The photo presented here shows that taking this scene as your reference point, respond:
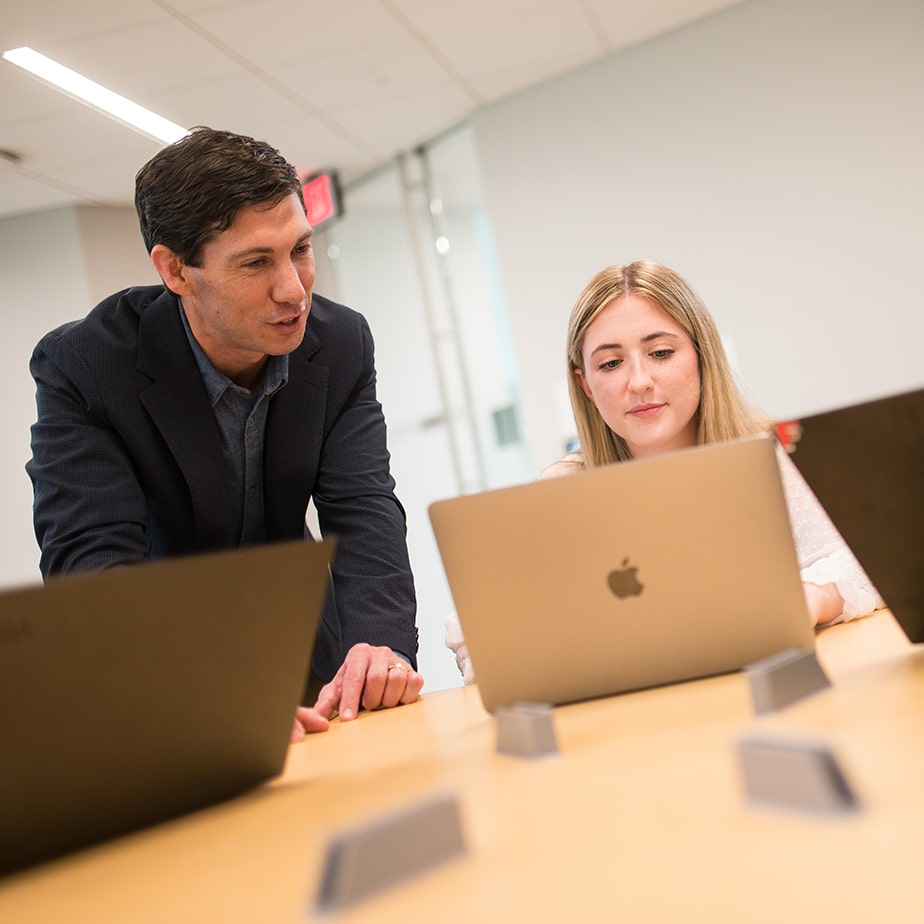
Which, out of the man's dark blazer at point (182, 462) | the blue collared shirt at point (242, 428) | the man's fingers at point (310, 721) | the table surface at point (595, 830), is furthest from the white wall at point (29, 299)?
the table surface at point (595, 830)

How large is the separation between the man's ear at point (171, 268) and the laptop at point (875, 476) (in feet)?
4.20

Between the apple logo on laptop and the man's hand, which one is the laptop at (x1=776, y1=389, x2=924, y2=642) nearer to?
the apple logo on laptop

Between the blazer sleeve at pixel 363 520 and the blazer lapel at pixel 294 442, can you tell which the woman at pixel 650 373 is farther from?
the blazer lapel at pixel 294 442

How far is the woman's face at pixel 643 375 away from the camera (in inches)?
76.7

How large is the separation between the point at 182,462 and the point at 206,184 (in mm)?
490

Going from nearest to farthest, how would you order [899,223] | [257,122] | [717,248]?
[899,223]
[717,248]
[257,122]

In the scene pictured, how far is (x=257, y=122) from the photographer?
4930 millimetres

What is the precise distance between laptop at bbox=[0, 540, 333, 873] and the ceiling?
3.43 m

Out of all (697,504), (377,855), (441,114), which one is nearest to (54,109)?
(441,114)

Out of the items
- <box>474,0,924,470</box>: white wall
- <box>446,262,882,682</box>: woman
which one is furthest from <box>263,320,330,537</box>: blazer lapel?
<box>474,0,924,470</box>: white wall

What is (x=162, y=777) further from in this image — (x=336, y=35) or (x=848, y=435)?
(x=336, y=35)

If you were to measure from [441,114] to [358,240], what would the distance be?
1375mm

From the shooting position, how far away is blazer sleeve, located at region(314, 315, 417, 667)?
1732 mm

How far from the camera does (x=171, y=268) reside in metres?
1.89
